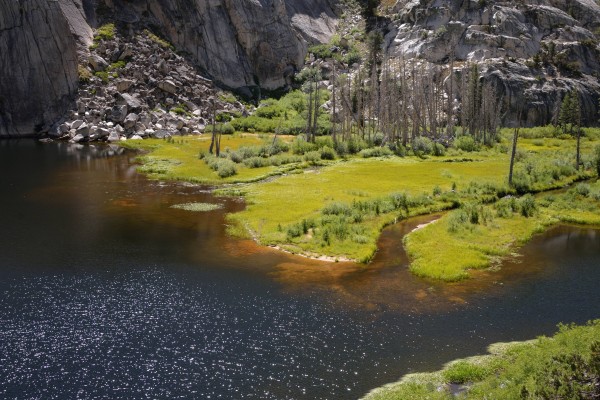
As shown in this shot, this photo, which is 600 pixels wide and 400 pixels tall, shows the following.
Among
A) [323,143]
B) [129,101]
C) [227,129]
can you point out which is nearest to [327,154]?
[323,143]

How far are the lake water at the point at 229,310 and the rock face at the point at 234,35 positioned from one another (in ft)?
320

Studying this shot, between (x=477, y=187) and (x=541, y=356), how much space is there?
43.2m

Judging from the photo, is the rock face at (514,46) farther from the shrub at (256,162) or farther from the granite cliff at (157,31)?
the shrub at (256,162)

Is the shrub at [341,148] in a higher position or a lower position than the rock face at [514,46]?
lower

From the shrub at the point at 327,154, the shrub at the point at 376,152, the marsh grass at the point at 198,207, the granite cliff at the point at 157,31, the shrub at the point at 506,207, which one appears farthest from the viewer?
the granite cliff at the point at 157,31

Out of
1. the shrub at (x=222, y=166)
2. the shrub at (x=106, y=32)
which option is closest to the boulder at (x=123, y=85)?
the shrub at (x=106, y=32)

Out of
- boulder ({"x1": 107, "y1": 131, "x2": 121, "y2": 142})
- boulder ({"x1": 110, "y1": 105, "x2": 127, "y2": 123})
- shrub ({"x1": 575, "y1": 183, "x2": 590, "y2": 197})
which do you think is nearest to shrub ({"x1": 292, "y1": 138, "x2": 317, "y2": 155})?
boulder ({"x1": 107, "y1": 131, "x2": 121, "y2": 142})

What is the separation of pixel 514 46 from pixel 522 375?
460 ft

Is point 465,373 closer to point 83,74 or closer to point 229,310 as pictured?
point 229,310

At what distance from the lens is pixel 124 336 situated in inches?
1049

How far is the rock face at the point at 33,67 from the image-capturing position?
336ft

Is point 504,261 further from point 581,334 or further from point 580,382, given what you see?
point 580,382

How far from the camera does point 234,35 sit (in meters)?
146

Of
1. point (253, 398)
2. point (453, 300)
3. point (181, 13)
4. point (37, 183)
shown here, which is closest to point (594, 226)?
point (453, 300)
